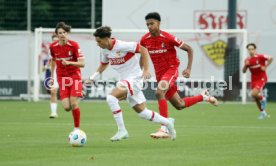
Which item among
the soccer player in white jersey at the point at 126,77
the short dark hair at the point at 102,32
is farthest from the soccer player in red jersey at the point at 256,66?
the short dark hair at the point at 102,32

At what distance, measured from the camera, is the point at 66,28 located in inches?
606

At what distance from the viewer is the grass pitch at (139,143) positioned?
11227 millimetres

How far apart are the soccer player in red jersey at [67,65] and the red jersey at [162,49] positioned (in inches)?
52.6

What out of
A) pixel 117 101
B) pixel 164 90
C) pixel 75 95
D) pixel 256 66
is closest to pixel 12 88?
pixel 256 66

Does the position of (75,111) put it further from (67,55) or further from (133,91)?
(67,55)

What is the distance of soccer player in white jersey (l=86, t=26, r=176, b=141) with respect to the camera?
13891mm

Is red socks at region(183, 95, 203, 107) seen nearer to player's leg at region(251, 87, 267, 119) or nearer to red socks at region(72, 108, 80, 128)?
red socks at region(72, 108, 80, 128)

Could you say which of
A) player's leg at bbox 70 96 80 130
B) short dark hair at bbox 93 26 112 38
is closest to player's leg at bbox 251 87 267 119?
player's leg at bbox 70 96 80 130

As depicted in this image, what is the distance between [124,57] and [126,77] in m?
0.35

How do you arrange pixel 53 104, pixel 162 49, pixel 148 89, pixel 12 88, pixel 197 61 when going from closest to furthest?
pixel 162 49 → pixel 53 104 → pixel 148 89 → pixel 197 61 → pixel 12 88

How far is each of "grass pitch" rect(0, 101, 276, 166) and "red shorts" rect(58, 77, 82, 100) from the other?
83 centimetres

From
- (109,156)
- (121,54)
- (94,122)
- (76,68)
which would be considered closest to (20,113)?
(94,122)

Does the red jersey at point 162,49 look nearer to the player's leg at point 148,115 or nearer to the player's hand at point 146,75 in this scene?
the player's hand at point 146,75

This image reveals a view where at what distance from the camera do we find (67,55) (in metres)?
15.9
